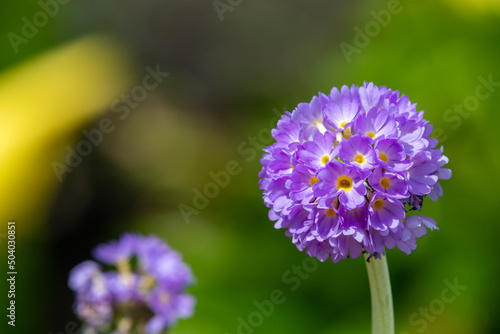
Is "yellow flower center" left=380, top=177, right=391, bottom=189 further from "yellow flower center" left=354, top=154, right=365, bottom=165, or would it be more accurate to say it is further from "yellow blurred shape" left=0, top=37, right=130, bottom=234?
"yellow blurred shape" left=0, top=37, right=130, bottom=234

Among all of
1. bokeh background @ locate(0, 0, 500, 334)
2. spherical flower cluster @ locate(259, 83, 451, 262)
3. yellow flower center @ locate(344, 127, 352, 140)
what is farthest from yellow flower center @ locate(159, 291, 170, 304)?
bokeh background @ locate(0, 0, 500, 334)

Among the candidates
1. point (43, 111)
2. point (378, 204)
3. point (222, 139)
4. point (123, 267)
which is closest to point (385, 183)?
point (378, 204)

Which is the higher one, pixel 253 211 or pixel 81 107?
pixel 81 107

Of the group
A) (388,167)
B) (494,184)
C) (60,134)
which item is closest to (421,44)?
(494,184)

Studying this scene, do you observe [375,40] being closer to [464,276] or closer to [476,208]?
[476,208]

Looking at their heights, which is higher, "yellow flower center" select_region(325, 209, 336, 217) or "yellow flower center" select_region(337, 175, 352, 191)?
"yellow flower center" select_region(337, 175, 352, 191)
